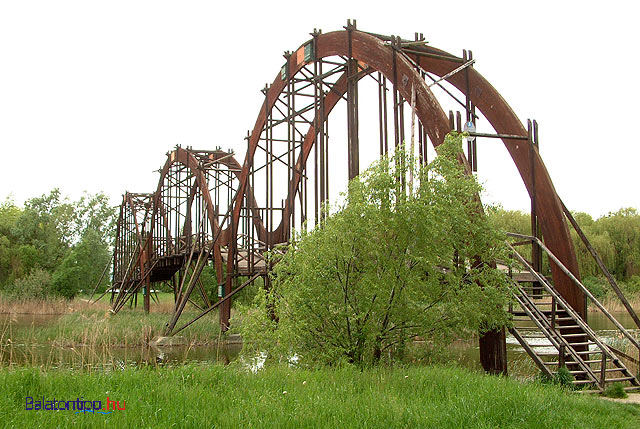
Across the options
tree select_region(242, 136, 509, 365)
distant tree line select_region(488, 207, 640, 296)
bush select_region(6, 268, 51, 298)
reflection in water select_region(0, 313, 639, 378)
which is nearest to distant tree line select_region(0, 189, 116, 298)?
bush select_region(6, 268, 51, 298)

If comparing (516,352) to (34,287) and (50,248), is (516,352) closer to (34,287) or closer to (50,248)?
(34,287)

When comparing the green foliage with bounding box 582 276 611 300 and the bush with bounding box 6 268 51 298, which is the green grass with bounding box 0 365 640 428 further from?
the bush with bounding box 6 268 51 298

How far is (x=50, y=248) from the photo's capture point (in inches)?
2126

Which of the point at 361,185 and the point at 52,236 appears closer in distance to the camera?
the point at 361,185

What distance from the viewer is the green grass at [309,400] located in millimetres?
6969

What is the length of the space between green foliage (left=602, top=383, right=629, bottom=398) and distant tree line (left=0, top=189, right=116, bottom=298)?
38739 mm

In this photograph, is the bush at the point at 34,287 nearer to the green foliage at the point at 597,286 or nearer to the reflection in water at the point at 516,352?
the reflection in water at the point at 516,352

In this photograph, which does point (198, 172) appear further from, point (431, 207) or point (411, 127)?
point (431, 207)

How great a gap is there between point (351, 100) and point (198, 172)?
13987 mm

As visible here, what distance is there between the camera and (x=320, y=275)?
9914 millimetres

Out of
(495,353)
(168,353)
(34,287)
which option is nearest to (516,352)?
(495,353)

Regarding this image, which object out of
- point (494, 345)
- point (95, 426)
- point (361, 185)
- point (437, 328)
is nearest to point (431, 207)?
point (361, 185)

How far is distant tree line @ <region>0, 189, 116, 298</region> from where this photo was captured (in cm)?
4494

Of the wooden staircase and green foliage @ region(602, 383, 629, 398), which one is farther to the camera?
the wooden staircase
